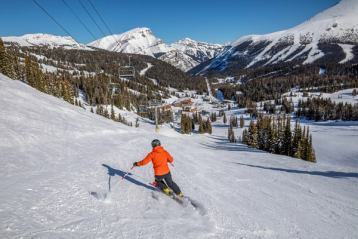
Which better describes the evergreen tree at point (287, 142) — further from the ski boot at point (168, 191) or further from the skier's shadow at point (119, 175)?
the ski boot at point (168, 191)

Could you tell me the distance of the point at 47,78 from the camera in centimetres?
10412

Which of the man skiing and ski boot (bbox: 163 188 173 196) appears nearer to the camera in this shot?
the man skiing

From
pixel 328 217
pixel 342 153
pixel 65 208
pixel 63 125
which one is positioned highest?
pixel 63 125

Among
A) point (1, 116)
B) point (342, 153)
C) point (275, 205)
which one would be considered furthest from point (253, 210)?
point (342, 153)

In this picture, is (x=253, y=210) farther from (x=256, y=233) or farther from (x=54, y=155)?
(x=54, y=155)

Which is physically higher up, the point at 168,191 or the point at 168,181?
the point at 168,181

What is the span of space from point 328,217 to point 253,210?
280 centimetres

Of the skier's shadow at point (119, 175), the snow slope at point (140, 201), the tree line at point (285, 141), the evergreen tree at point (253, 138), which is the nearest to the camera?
the snow slope at point (140, 201)

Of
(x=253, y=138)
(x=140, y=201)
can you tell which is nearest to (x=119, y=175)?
(x=140, y=201)

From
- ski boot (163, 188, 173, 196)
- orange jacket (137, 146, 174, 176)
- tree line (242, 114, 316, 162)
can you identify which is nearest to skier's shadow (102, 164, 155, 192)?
ski boot (163, 188, 173, 196)

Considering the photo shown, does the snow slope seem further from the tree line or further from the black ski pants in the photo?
the tree line

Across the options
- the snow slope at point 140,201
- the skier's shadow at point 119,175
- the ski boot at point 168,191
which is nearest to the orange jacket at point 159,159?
the ski boot at point 168,191

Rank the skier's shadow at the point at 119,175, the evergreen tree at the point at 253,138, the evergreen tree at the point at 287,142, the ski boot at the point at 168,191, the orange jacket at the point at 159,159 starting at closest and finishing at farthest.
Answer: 1. the orange jacket at the point at 159,159
2. the ski boot at the point at 168,191
3. the skier's shadow at the point at 119,175
4. the evergreen tree at the point at 287,142
5. the evergreen tree at the point at 253,138

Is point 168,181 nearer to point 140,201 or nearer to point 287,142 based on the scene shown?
point 140,201
